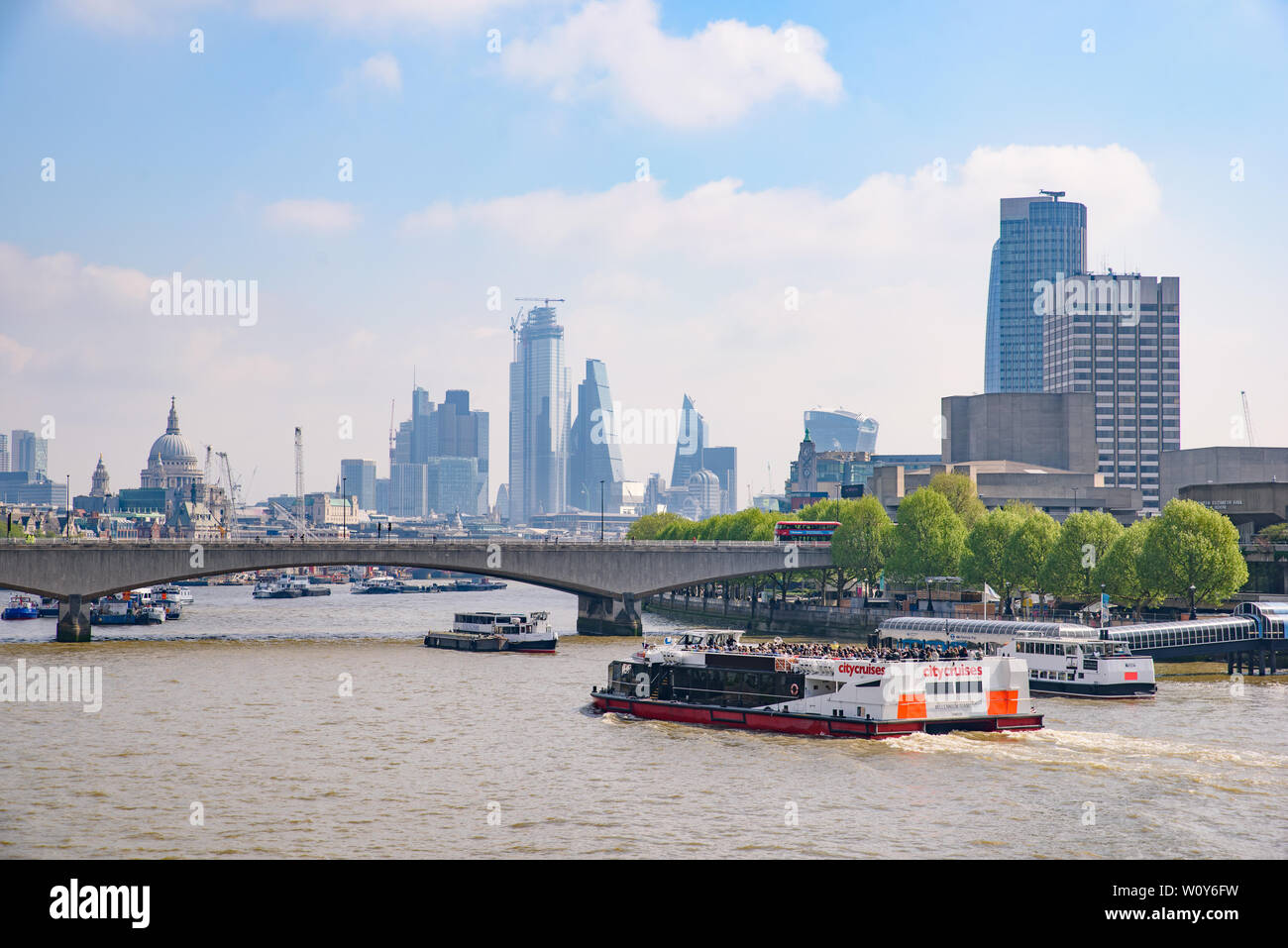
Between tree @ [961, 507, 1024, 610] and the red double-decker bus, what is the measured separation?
92.6 feet

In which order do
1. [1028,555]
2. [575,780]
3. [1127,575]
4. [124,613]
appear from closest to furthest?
[575,780]
[1127,575]
[1028,555]
[124,613]

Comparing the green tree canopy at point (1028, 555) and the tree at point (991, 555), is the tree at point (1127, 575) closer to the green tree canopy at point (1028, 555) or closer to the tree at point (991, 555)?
the green tree canopy at point (1028, 555)

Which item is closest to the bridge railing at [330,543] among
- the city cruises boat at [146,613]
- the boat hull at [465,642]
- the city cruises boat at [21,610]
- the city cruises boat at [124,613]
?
the boat hull at [465,642]

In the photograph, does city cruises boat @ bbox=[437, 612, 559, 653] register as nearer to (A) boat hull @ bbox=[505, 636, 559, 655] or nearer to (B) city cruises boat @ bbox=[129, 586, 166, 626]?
(A) boat hull @ bbox=[505, 636, 559, 655]

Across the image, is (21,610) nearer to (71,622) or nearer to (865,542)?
(71,622)

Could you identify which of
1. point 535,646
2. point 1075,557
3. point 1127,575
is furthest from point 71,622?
point 1127,575

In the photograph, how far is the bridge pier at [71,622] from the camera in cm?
10912

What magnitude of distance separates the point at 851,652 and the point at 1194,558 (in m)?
40.9

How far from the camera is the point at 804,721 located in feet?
213
